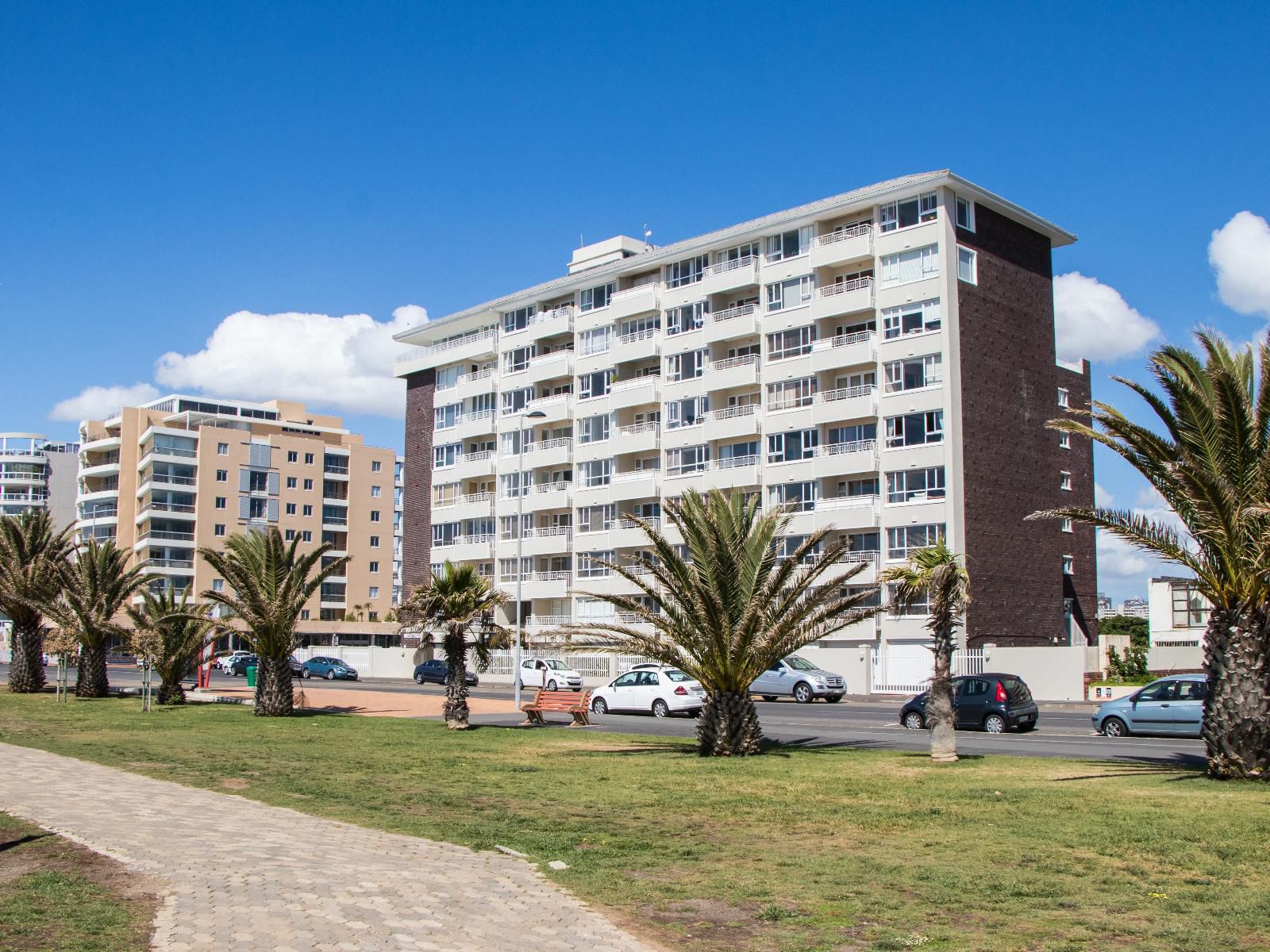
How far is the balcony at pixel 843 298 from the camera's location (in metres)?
53.6

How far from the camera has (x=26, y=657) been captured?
140 feet

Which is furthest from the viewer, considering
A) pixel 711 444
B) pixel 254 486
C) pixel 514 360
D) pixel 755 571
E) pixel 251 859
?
pixel 254 486

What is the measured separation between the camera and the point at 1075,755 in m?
21.3

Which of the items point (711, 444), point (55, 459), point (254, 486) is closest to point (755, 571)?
point (711, 444)

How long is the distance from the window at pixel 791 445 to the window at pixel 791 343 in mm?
3743

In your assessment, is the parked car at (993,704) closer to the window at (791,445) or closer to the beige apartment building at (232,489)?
the window at (791,445)

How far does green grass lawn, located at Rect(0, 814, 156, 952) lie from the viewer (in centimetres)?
746

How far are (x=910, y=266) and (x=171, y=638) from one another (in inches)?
1322

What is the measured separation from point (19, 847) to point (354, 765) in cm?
829

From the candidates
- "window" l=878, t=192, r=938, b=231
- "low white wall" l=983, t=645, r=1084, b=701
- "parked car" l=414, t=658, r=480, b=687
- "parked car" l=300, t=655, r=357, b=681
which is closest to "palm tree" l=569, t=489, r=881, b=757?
"low white wall" l=983, t=645, r=1084, b=701

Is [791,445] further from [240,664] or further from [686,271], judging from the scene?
[240,664]

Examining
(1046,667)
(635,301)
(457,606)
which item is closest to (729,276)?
(635,301)

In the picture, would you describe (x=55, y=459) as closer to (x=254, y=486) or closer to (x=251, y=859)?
(x=254, y=486)

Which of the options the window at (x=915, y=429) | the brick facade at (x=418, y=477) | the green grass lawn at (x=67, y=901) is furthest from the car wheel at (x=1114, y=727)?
the brick facade at (x=418, y=477)
